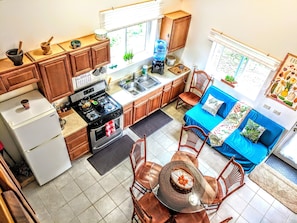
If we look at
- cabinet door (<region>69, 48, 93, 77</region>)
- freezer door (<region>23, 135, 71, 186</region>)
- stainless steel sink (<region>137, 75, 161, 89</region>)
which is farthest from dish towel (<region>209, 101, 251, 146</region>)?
freezer door (<region>23, 135, 71, 186</region>)

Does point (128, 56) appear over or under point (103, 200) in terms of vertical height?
over

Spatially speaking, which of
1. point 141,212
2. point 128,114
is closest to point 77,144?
point 128,114

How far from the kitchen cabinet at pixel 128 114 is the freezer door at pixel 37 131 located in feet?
5.08

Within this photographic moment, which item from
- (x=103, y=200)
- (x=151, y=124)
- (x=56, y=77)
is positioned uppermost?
(x=56, y=77)

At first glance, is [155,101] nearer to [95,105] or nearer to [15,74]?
[95,105]

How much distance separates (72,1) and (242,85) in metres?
3.76

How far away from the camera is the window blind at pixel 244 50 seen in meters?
4.19

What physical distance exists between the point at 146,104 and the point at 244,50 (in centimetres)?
234

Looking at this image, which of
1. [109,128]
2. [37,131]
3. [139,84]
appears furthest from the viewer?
[139,84]

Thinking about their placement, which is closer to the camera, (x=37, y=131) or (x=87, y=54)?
(x=37, y=131)

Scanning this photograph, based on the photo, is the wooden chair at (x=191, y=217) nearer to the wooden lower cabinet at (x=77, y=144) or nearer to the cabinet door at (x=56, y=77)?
the wooden lower cabinet at (x=77, y=144)

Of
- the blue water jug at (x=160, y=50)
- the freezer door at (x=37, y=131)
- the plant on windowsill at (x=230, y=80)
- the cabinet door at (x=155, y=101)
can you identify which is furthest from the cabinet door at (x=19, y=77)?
the plant on windowsill at (x=230, y=80)

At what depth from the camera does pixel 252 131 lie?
186 inches

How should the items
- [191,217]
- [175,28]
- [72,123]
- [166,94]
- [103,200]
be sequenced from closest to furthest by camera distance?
[191,217], [103,200], [72,123], [175,28], [166,94]
